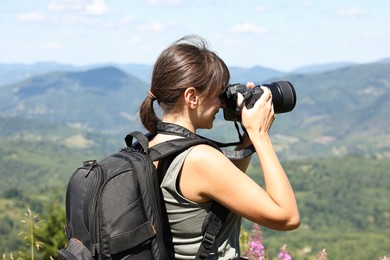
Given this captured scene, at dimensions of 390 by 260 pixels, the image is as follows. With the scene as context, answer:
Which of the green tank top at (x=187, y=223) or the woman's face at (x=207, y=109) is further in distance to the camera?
the woman's face at (x=207, y=109)

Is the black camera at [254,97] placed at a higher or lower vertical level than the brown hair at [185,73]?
lower

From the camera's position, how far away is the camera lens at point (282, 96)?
2688mm

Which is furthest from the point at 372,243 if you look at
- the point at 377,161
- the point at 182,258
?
the point at 182,258

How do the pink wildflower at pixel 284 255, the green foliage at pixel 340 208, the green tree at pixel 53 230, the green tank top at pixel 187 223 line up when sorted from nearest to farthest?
the green tank top at pixel 187 223 → the pink wildflower at pixel 284 255 → the green tree at pixel 53 230 → the green foliage at pixel 340 208

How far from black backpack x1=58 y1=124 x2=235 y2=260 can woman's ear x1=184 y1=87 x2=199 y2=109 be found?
163 millimetres

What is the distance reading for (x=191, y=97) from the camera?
243cm

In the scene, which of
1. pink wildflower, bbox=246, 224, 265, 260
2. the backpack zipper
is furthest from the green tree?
the backpack zipper

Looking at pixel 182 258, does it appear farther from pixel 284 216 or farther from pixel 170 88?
pixel 170 88

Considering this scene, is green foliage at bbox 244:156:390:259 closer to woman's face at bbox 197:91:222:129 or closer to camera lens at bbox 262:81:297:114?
camera lens at bbox 262:81:297:114

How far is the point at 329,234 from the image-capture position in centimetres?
10881

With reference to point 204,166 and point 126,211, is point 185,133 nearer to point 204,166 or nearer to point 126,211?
point 204,166

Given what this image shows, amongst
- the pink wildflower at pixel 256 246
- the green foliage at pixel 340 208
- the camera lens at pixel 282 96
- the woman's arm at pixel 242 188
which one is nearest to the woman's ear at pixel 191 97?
the woman's arm at pixel 242 188

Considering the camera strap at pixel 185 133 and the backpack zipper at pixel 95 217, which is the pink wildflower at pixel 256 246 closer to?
the camera strap at pixel 185 133

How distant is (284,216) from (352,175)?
162003 mm
